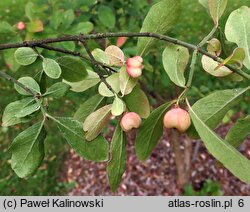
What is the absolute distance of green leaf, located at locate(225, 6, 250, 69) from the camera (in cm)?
73

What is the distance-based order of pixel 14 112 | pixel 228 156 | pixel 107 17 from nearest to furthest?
1. pixel 228 156
2. pixel 14 112
3. pixel 107 17

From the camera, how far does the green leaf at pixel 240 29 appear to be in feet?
2.40

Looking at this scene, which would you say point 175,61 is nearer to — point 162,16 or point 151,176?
point 162,16

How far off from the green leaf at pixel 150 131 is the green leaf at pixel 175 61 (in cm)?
5

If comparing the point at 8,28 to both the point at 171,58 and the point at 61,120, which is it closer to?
the point at 61,120

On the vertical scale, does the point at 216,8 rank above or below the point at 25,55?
above

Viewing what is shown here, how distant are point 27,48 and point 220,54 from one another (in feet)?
1.30

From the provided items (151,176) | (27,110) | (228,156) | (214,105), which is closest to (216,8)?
(214,105)

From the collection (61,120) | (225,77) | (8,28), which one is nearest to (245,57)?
(225,77)

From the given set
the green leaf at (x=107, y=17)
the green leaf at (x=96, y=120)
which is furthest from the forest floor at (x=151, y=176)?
the green leaf at (x=96, y=120)

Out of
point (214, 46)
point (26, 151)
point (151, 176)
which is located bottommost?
point (151, 176)

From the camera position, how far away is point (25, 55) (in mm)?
871

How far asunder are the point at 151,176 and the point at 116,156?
232 cm

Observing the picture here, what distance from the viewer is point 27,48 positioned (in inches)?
34.4
